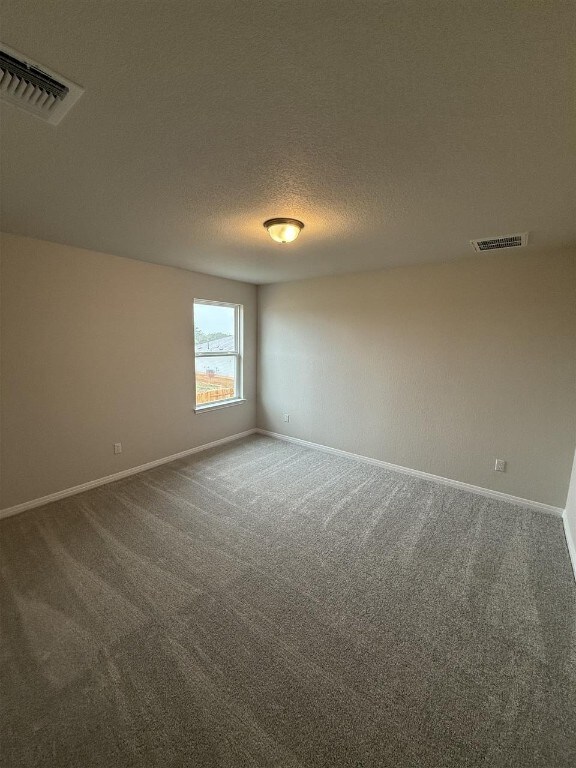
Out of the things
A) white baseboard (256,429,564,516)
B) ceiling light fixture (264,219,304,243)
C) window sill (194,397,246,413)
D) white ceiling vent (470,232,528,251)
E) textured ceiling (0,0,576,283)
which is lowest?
white baseboard (256,429,564,516)

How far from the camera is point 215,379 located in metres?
4.58

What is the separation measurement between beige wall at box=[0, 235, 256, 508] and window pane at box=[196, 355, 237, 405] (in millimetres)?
224

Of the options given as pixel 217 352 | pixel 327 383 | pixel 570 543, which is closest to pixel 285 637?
pixel 570 543

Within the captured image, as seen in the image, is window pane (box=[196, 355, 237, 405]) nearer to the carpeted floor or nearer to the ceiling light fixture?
the carpeted floor

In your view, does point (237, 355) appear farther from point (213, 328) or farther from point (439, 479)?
point (439, 479)

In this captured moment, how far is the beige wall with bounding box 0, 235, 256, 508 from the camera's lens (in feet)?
8.73

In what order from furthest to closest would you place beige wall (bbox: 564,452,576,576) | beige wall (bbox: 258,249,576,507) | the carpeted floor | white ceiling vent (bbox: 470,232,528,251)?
beige wall (bbox: 258,249,576,507) < white ceiling vent (bbox: 470,232,528,251) < beige wall (bbox: 564,452,576,576) < the carpeted floor

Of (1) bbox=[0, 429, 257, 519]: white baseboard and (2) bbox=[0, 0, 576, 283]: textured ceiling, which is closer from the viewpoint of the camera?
(2) bbox=[0, 0, 576, 283]: textured ceiling

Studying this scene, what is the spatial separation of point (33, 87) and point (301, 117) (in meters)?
0.93

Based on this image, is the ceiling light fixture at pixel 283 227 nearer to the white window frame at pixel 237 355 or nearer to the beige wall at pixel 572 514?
the white window frame at pixel 237 355

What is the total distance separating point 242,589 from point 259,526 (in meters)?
0.67

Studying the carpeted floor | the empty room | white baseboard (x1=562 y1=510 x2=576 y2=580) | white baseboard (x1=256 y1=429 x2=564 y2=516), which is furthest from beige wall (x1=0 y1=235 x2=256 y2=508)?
white baseboard (x1=562 y1=510 x2=576 y2=580)

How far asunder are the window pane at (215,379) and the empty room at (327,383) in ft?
0.62

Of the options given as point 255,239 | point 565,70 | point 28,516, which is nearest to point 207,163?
point 255,239
